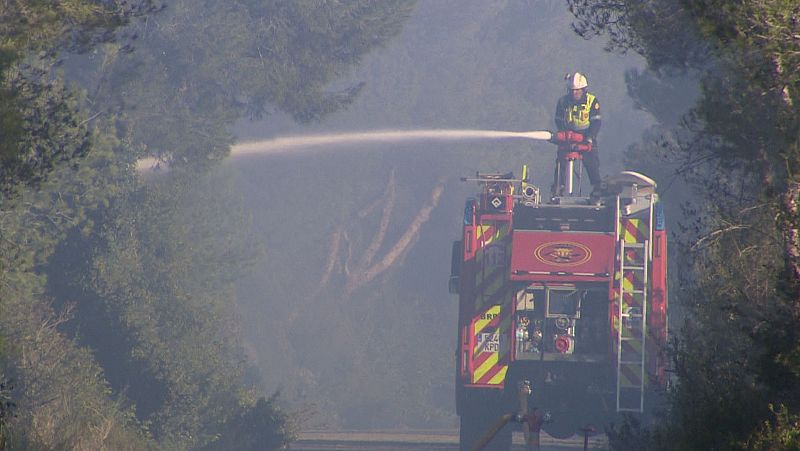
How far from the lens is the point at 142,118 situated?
26.5 meters

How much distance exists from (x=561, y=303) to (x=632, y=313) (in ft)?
3.70

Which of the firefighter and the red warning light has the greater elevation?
the firefighter

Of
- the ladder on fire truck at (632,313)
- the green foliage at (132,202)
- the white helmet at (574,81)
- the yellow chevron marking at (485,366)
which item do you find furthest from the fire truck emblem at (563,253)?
the green foliage at (132,202)

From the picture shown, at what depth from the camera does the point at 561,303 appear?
14.2 metres

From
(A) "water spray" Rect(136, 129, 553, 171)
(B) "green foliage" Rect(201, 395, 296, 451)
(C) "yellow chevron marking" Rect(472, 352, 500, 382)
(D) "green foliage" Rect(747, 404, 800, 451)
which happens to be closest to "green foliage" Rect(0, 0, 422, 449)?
(B) "green foliage" Rect(201, 395, 296, 451)

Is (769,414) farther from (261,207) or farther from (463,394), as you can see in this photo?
(261,207)

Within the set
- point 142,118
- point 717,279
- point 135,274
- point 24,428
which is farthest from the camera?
point 142,118

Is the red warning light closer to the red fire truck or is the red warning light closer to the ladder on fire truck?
the red fire truck

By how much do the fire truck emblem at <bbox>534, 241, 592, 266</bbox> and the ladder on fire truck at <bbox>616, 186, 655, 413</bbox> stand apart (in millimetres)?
434

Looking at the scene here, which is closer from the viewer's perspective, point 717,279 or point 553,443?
point 717,279

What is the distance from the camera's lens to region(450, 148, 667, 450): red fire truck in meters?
13.4

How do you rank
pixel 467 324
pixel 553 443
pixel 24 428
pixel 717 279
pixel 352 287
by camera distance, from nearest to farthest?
pixel 717 279, pixel 24 428, pixel 467 324, pixel 553 443, pixel 352 287

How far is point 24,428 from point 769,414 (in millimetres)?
7882

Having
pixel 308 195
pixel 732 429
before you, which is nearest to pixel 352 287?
pixel 308 195
